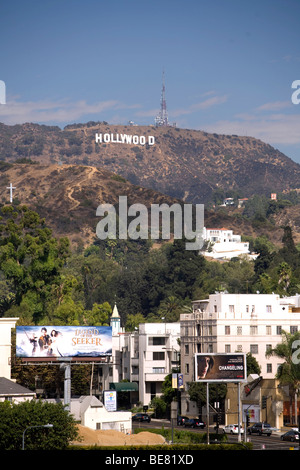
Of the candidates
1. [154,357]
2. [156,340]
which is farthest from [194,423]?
[156,340]

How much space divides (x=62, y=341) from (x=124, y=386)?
2907cm

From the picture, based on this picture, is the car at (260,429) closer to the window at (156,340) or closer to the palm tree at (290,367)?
the palm tree at (290,367)

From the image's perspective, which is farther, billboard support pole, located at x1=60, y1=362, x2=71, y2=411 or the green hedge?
billboard support pole, located at x1=60, y1=362, x2=71, y2=411

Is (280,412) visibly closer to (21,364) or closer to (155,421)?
(155,421)

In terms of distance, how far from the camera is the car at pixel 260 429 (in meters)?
96.2

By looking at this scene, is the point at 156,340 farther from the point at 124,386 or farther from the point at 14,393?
the point at 14,393

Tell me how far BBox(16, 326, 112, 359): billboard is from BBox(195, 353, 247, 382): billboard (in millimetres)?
17626

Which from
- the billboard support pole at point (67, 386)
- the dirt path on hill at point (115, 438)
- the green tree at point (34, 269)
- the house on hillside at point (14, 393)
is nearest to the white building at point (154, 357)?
the green tree at point (34, 269)

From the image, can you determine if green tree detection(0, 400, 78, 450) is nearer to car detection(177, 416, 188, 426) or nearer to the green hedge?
the green hedge

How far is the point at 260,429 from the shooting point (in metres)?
96.4

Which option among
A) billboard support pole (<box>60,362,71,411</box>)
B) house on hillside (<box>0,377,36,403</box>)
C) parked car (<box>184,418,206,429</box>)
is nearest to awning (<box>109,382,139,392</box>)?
parked car (<box>184,418,206,429</box>)

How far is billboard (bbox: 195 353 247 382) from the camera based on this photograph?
95000 mm
